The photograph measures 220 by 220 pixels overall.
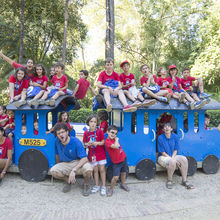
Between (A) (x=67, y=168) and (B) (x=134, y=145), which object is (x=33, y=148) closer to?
(A) (x=67, y=168)

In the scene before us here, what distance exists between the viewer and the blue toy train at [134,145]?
4.45 metres

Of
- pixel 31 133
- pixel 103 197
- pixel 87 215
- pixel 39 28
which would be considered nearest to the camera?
pixel 87 215

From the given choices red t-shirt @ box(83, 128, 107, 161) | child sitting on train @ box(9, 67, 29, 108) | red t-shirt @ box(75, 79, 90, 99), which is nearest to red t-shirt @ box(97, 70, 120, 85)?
red t-shirt @ box(75, 79, 90, 99)

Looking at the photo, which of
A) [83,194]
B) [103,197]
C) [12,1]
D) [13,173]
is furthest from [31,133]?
[12,1]

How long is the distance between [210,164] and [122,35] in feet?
65.0

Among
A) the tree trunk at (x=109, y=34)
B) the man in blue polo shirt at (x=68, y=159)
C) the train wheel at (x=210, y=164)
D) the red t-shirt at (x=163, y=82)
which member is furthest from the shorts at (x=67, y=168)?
the tree trunk at (x=109, y=34)

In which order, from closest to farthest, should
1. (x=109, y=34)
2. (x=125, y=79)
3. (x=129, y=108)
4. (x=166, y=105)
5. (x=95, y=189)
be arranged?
(x=95, y=189)
(x=129, y=108)
(x=166, y=105)
(x=125, y=79)
(x=109, y=34)

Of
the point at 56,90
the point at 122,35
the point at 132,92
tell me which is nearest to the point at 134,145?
the point at 132,92

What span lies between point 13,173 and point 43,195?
4.98 ft

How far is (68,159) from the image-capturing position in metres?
4.04

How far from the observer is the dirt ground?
126 inches

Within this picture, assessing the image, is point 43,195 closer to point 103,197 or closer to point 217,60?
point 103,197

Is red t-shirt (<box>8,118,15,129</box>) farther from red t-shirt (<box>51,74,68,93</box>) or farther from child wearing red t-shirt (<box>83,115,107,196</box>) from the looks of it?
child wearing red t-shirt (<box>83,115,107,196</box>)

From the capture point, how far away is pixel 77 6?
625 inches
